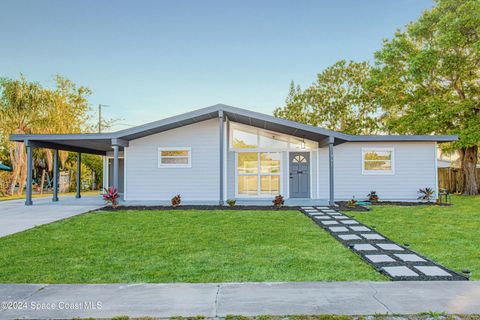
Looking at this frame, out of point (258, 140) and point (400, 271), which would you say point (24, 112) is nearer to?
point (258, 140)

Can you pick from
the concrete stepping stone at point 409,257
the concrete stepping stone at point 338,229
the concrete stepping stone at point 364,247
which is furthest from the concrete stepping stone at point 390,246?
the concrete stepping stone at point 338,229

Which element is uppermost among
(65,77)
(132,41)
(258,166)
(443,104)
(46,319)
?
(65,77)

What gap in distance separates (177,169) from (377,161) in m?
7.41

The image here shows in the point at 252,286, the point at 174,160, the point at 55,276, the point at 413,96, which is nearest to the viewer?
the point at 252,286

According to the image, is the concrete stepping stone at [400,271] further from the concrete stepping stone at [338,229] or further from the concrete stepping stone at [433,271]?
the concrete stepping stone at [338,229]

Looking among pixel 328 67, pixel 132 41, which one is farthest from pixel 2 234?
pixel 328 67

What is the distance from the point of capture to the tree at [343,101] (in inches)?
938

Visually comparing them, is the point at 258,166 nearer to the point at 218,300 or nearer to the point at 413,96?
the point at 218,300

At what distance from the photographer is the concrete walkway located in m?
2.69

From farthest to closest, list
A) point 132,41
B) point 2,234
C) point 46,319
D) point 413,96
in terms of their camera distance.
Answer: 1. point 413,96
2. point 132,41
3. point 2,234
4. point 46,319

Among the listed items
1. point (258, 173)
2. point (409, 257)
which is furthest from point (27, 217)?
point (409, 257)

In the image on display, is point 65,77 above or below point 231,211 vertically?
above

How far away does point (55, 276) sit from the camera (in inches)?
144

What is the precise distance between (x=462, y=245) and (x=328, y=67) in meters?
21.6
